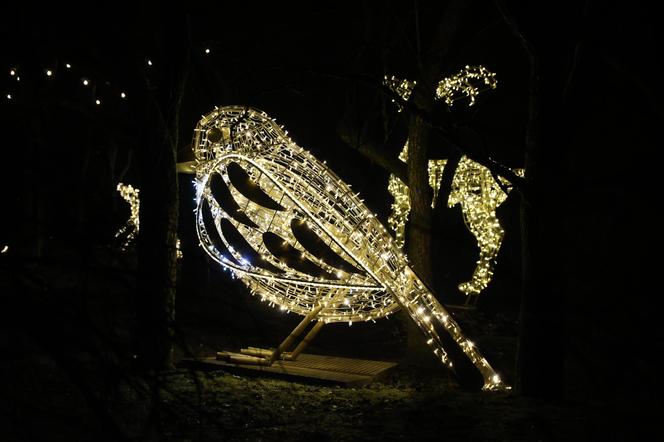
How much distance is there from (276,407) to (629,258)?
998 centimetres

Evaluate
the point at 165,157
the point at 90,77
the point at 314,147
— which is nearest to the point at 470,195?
the point at 165,157

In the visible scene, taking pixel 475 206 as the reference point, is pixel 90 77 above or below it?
above

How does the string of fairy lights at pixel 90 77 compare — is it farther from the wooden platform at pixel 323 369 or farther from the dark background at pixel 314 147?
the wooden platform at pixel 323 369

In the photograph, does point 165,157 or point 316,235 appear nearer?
point 316,235

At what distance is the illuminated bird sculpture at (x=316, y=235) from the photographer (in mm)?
7418

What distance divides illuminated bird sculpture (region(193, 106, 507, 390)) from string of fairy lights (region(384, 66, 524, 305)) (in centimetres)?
318

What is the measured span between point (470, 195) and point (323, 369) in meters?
5.07

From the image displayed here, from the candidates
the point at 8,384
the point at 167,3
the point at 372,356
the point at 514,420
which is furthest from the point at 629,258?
the point at 8,384

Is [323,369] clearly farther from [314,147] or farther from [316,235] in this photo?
[314,147]

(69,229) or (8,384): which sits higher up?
(69,229)

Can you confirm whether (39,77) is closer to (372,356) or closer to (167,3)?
(167,3)

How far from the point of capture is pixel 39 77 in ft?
10.8

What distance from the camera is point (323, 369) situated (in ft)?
26.9

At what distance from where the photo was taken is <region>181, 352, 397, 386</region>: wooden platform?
7758 millimetres
